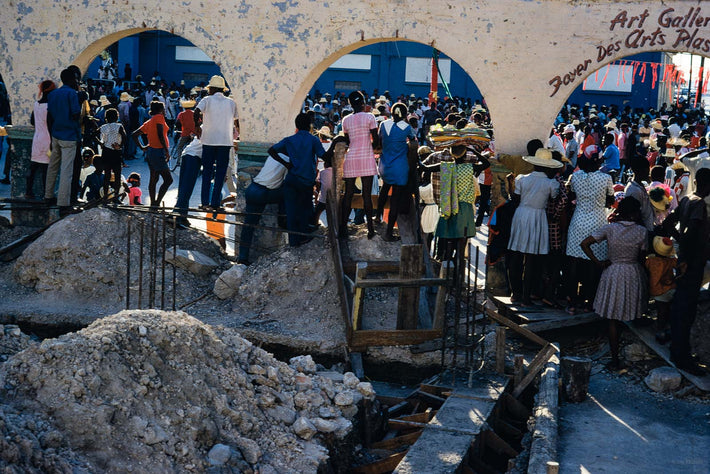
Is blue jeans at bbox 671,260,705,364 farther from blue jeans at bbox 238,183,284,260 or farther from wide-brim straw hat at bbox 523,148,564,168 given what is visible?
blue jeans at bbox 238,183,284,260

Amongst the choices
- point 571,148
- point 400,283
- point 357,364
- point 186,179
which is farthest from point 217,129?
point 571,148

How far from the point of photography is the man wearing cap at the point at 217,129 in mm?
11492

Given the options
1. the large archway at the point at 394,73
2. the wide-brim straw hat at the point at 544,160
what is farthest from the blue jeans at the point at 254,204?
the large archway at the point at 394,73

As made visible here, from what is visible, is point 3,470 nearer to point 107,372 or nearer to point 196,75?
point 107,372

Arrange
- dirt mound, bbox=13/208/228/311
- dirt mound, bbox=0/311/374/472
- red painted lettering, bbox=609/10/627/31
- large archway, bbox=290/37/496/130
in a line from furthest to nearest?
1. large archway, bbox=290/37/496/130
2. red painted lettering, bbox=609/10/627/31
3. dirt mound, bbox=13/208/228/311
4. dirt mound, bbox=0/311/374/472

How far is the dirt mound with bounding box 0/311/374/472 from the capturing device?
586cm

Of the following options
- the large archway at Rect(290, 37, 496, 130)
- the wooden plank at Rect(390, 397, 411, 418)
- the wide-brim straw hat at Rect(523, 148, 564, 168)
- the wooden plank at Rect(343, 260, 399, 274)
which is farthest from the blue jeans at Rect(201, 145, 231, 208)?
the large archway at Rect(290, 37, 496, 130)

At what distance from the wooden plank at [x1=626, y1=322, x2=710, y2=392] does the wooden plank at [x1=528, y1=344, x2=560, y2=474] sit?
2.95ft

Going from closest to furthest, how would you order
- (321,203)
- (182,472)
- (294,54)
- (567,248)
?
(182,472) < (567,248) < (321,203) < (294,54)

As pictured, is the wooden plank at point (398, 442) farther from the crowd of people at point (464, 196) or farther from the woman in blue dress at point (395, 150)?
the woman in blue dress at point (395, 150)

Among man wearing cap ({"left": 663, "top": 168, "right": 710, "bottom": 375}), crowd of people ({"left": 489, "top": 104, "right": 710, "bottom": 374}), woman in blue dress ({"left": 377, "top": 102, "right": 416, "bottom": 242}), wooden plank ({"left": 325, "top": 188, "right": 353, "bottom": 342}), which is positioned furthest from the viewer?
woman in blue dress ({"left": 377, "top": 102, "right": 416, "bottom": 242})

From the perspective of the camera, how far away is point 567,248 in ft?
31.2

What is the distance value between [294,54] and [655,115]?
19791 mm

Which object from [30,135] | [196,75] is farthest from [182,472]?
[196,75]
